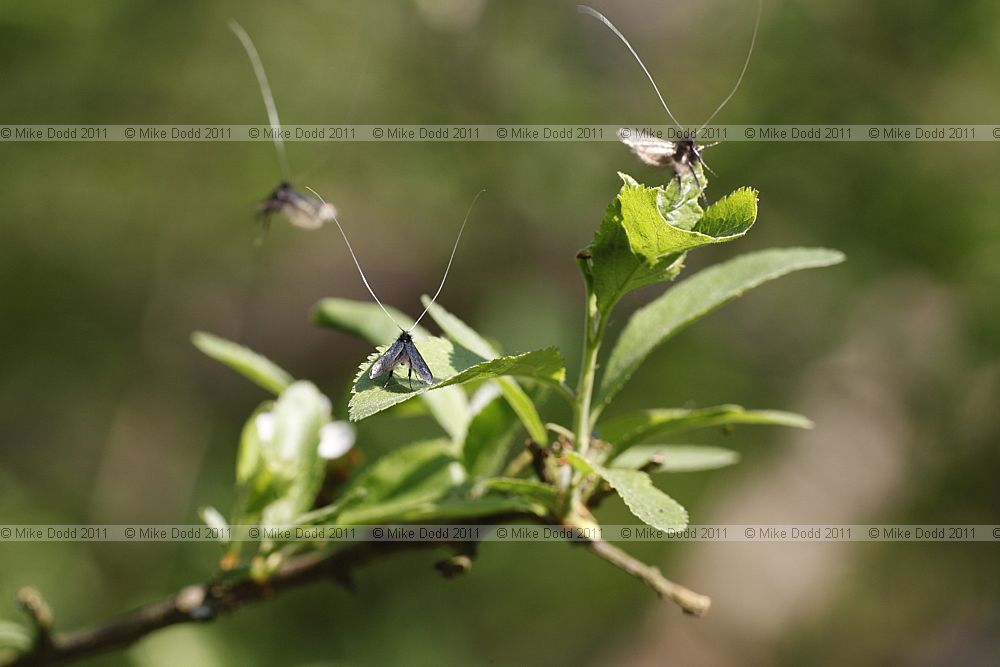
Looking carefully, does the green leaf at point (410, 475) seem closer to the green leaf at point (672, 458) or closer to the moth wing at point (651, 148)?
the green leaf at point (672, 458)

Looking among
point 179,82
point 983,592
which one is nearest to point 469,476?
point 179,82

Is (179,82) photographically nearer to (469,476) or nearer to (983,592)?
(469,476)

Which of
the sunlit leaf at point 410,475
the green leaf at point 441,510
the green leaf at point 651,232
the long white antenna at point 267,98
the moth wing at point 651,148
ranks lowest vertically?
the green leaf at point 441,510

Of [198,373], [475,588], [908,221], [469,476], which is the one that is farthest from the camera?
[198,373]

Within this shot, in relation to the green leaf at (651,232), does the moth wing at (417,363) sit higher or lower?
lower

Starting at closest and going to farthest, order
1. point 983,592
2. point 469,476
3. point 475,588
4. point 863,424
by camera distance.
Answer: point 469,476 → point 475,588 → point 983,592 → point 863,424

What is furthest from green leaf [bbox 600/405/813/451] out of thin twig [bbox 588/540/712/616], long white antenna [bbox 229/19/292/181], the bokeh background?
the bokeh background

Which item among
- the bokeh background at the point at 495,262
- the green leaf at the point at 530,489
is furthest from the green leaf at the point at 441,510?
the bokeh background at the point at 495,262

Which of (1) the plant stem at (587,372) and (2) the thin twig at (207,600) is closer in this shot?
(1) the plant stem at (587,372)

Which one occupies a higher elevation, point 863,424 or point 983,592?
point 863,424
